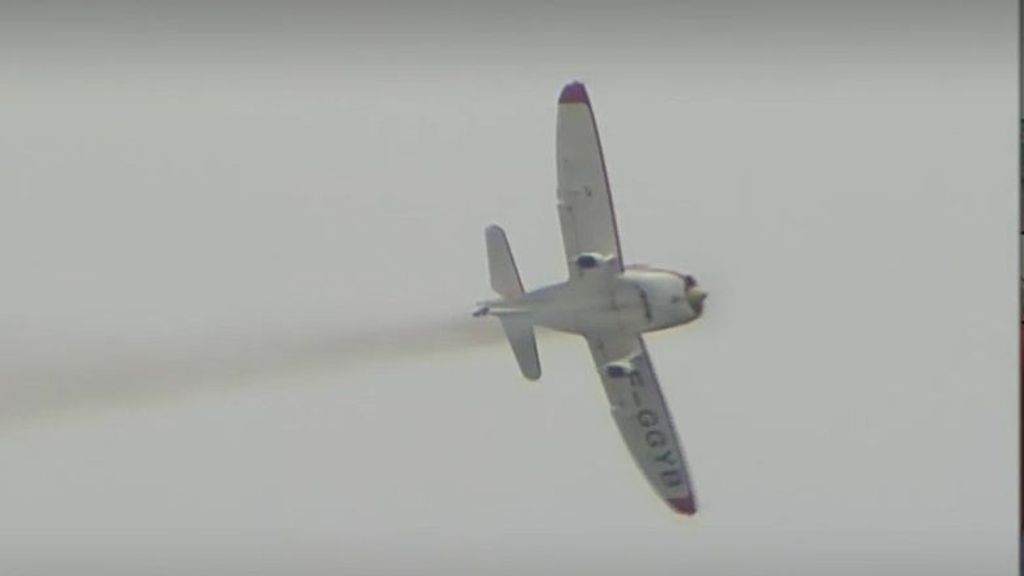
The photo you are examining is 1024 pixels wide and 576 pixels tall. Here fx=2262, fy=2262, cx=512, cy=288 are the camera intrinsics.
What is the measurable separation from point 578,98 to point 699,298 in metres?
3.04

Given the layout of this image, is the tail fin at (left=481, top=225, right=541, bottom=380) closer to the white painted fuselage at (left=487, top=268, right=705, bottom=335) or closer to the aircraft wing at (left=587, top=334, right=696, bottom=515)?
the white painted fuselage at (left=487, top=268, right=705, bottom=335)

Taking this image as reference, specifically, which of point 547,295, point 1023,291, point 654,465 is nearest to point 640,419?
point 654,465

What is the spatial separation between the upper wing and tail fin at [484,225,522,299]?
2.40 ft

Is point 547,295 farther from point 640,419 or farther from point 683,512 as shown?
point 683,512

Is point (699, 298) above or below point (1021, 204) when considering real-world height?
below

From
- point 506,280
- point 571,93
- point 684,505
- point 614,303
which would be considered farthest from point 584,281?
point 684,505

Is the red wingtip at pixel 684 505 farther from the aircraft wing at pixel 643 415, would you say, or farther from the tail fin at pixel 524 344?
the tail fin at pixel 524 344

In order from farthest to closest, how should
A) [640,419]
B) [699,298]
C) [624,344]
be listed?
1. [640,419]
2. [624,344]
3. [699,298]

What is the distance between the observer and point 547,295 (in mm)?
28734

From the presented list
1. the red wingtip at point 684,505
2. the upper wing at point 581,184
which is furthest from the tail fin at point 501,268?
the red wingtip at point 684,505

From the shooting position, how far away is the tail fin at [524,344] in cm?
2877

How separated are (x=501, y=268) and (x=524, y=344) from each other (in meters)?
1.09

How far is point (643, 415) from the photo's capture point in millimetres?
32312

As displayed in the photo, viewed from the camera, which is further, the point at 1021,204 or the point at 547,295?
the point at 1021,204
